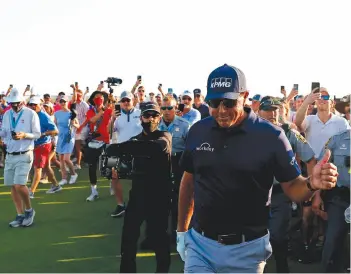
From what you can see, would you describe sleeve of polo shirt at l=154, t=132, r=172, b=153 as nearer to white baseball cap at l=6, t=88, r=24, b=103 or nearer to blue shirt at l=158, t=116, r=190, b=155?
blue shirt at l=158, t=116, r=190, b=155

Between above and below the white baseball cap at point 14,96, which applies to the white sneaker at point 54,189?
below

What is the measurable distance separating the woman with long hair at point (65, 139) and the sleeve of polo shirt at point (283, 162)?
26.6ft

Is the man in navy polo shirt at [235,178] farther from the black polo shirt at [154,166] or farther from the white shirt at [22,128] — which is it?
the white shirt at [22,128]

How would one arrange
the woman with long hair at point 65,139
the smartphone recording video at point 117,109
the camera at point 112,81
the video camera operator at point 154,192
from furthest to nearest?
the woman with long hair at point 65,139 → the camera at point 112,81 → the smartphone recording video at point 117,109 → the video camera operator at point 154,192

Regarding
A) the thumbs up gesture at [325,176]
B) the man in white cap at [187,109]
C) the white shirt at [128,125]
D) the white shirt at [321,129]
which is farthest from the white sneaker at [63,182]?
the thumbs up gesture at [325,176]

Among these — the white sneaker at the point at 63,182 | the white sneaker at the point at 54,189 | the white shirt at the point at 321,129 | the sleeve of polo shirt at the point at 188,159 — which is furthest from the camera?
the white sneaker at the point at 63,182

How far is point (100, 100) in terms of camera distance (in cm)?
880

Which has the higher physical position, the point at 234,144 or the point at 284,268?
the point at 234,144

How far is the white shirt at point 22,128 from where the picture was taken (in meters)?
6.95

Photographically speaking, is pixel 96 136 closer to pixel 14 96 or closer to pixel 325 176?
pixel 14 96

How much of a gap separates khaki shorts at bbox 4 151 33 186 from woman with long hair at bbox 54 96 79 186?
10.9 ft

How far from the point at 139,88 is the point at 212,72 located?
8.82 metres

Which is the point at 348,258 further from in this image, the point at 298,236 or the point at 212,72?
the point at 212,72

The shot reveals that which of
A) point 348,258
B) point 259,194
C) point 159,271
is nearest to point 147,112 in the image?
point 159,271
